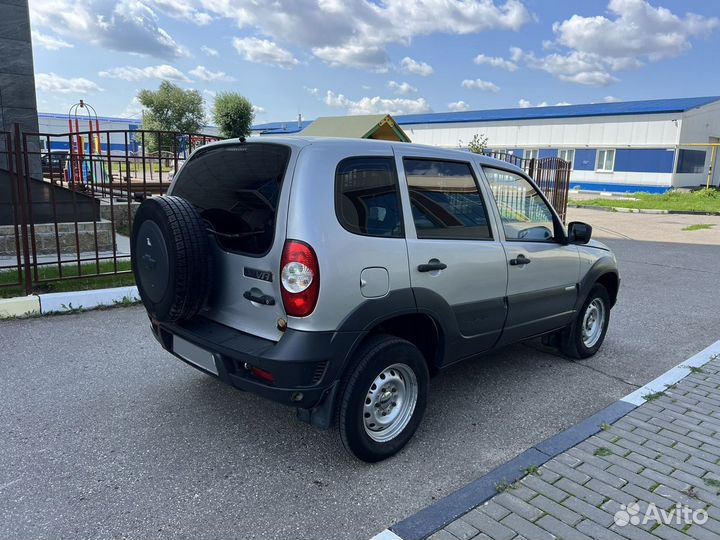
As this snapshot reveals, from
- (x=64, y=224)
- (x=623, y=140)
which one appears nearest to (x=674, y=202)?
(x=623, y=140)

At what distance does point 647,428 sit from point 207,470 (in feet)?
9.60

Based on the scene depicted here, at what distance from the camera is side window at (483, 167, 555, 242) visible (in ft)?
13.1

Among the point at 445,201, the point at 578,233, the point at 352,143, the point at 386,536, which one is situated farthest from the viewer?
the point at 578,233

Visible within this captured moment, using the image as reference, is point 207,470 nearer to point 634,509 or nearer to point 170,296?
point 170,296

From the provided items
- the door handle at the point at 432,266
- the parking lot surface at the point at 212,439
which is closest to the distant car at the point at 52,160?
the parking lot surface at the point at 212,439

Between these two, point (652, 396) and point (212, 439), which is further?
point (652, 396)

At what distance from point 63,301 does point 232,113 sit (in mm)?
37880

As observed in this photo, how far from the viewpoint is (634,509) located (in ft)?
9.07

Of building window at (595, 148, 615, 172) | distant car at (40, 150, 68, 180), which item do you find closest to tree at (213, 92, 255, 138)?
building window at (595, 148, 615, 172)

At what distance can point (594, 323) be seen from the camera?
17.1 feet

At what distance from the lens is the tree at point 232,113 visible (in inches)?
1622

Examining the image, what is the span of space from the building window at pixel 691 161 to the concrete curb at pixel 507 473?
32097 millimetres

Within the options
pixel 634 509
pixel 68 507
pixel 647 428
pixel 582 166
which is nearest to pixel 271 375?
pixel 68 507

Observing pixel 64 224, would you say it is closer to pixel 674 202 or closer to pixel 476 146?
pixel 476 146
